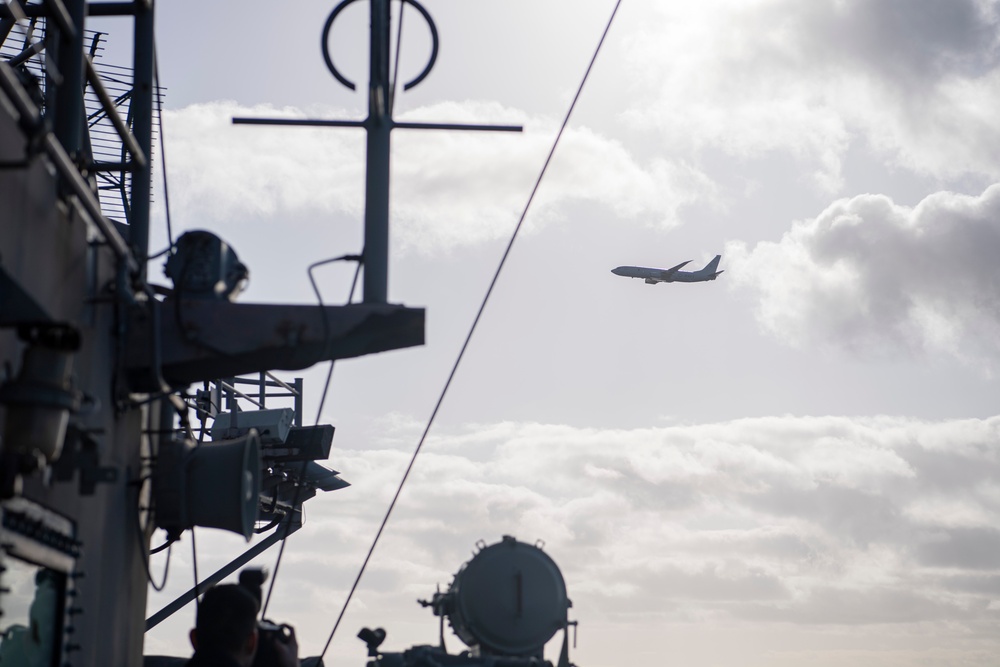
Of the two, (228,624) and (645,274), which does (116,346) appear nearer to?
(228,624)

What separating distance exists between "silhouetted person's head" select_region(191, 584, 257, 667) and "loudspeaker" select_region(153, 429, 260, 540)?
1983 mm

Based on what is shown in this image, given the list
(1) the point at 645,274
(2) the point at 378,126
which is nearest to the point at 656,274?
(1) the point at 645,274

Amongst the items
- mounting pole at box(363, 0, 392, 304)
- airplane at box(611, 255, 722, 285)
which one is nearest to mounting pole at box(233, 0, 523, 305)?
mounting pole at box(363, 0, 392, 304)

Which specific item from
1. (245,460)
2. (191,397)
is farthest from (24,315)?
(191,397)

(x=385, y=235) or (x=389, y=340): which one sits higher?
(x=385, y=235)

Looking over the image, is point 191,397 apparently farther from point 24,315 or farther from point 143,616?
point 24,315

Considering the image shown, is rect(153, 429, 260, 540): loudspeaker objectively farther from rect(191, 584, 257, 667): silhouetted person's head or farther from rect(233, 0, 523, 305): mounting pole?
Result: rect(191, 584, 257, 667): silhouetted person's head

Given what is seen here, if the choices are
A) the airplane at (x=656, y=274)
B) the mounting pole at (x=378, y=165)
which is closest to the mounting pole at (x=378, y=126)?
the mounting pole at (x=378, y=165)

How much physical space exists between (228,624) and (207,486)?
2308 mm

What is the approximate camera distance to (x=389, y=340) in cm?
827

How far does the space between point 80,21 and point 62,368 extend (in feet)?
13.5

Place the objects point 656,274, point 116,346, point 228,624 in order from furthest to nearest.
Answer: point 656,274 < point 116,346 < point 228,624

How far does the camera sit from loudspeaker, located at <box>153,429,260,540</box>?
8.55m

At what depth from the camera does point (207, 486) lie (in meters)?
8.64
